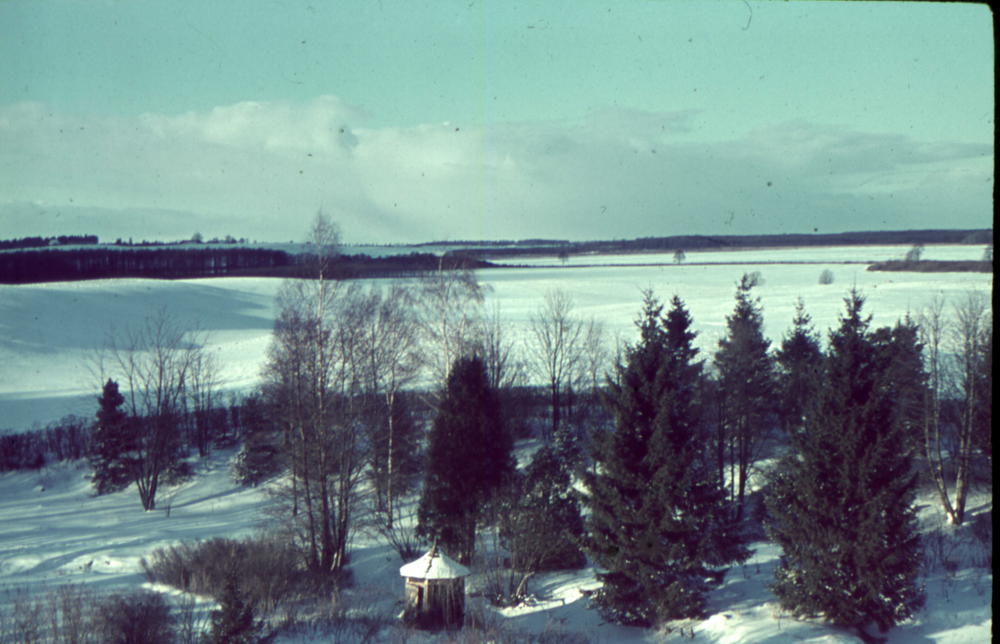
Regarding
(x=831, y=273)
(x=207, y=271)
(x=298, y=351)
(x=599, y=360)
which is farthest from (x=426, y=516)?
(x=207, y=271)

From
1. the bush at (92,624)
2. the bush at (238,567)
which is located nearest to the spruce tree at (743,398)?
the bush at (238,567)

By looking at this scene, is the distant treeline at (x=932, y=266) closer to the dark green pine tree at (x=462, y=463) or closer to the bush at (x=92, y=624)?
the dark green pine tree at (x=462, y=463)

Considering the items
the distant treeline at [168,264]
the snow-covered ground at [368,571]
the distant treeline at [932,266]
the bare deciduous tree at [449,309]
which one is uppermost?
the distant treeline at [168,264]

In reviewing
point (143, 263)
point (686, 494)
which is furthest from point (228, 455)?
point (143, 263)

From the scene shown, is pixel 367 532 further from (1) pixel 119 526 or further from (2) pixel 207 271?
(2) pixel 207 271

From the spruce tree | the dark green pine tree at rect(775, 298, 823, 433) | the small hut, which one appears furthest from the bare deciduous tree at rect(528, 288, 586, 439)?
the small hut

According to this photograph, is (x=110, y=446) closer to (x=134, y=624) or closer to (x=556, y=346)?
(x=134, y=624)
